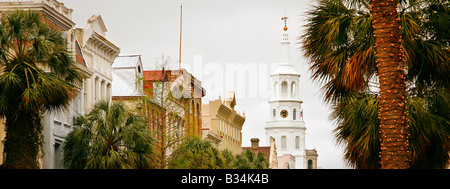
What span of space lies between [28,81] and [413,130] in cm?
1261

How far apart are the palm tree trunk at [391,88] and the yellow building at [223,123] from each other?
5755 centimetres

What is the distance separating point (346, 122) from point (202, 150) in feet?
91.6

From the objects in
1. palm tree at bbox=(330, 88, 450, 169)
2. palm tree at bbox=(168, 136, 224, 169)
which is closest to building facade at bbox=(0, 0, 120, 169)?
palm tree at bbox=(168, 136, 224, 169)

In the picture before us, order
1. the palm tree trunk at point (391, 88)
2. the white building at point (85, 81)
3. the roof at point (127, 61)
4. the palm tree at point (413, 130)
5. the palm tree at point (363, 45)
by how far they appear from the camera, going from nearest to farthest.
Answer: the palm tree trunk at point (391, 88), the palm tree at point (363, 45), the palm tree at point (413, 130), the white building at point (85, 81), the roof at point (127, 61)

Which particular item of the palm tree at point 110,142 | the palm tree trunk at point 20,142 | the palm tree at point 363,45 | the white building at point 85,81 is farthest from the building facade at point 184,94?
the palm tree at point 363,45

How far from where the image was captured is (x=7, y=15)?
2978 centimetres

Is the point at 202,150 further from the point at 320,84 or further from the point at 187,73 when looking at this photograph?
the point at 320,84

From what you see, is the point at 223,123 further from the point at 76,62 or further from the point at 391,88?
the point at 391,88

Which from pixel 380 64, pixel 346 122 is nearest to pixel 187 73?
pixel 346 122

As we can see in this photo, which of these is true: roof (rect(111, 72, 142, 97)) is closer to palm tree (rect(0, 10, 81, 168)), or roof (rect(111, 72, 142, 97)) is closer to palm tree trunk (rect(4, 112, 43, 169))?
palm tree (rect(0, 10, 81, 168))

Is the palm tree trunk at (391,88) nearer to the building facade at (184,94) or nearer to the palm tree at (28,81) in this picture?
the palm tree at (28,81)

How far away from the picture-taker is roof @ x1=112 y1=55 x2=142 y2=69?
59.1 metres

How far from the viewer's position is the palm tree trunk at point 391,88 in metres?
18.7

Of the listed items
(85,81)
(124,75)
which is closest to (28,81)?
(85,81)
